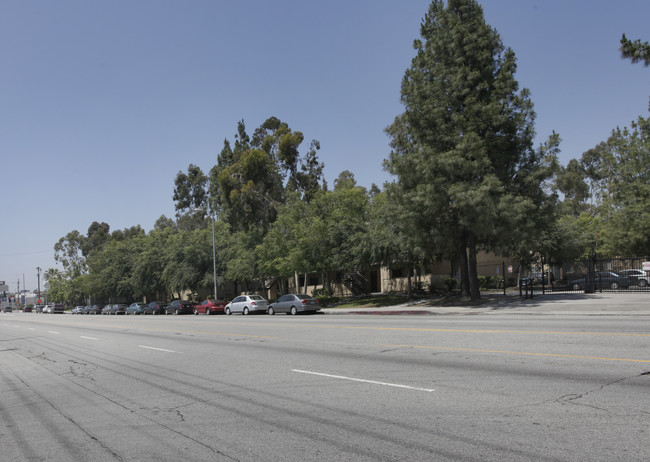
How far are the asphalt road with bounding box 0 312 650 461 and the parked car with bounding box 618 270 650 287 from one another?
19558 mm

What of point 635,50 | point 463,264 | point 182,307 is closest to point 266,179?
point 182,307

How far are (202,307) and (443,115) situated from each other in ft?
84.9

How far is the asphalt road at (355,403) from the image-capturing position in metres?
5.10

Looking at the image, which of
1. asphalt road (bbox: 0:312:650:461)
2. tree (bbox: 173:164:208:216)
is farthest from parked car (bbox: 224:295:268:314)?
tree (bbox: 173:164:208:216)

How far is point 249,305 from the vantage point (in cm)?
3644

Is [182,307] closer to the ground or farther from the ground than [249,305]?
closer to the ground

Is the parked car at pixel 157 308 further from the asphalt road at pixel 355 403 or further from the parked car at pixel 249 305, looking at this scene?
the asphalt road at pixel 355 403

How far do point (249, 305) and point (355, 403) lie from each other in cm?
3032

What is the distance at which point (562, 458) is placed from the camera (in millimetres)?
4500

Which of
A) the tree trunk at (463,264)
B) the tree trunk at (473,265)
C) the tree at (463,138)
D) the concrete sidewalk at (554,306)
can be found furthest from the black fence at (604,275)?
the tree at (463,138)

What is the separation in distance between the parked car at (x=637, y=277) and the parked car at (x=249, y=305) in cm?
2405

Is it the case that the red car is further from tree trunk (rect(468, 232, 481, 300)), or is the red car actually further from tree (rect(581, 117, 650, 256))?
tree (rect(581, 117, 650, 256))

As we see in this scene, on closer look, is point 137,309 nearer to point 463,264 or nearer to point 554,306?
point 463,264

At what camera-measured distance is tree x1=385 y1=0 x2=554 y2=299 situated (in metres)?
27.0
